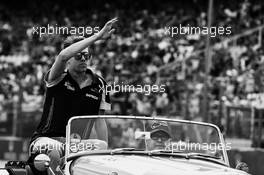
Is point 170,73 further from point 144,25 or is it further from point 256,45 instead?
point 144,25

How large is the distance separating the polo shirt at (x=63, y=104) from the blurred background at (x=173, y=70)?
656 cm

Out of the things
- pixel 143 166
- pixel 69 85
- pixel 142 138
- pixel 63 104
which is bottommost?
pixel 143 166

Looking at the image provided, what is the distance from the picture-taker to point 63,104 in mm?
5848

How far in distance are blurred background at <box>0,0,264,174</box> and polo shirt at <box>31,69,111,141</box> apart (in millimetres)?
6561

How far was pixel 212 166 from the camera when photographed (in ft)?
16.1

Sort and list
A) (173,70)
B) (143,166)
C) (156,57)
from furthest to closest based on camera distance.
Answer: (156,57) < (173,70) < (143,166)

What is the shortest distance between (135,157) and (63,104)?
1100mm

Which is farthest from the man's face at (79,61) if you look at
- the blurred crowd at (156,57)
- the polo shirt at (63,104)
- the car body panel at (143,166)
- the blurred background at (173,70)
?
the blurred crowd at (156,57)

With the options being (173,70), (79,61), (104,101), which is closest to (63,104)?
(79,61)

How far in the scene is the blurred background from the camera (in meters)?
13.8

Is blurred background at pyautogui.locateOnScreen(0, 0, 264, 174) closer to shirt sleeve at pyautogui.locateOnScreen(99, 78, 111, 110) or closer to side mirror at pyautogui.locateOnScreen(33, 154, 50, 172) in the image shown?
shirt sleeve at pyautogui.locateOnScreen(99, 78, 111, 110)

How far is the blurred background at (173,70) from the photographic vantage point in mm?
13805

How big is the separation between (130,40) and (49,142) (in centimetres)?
1413

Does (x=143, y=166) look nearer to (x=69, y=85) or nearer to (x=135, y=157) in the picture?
(x=135, y=157)
